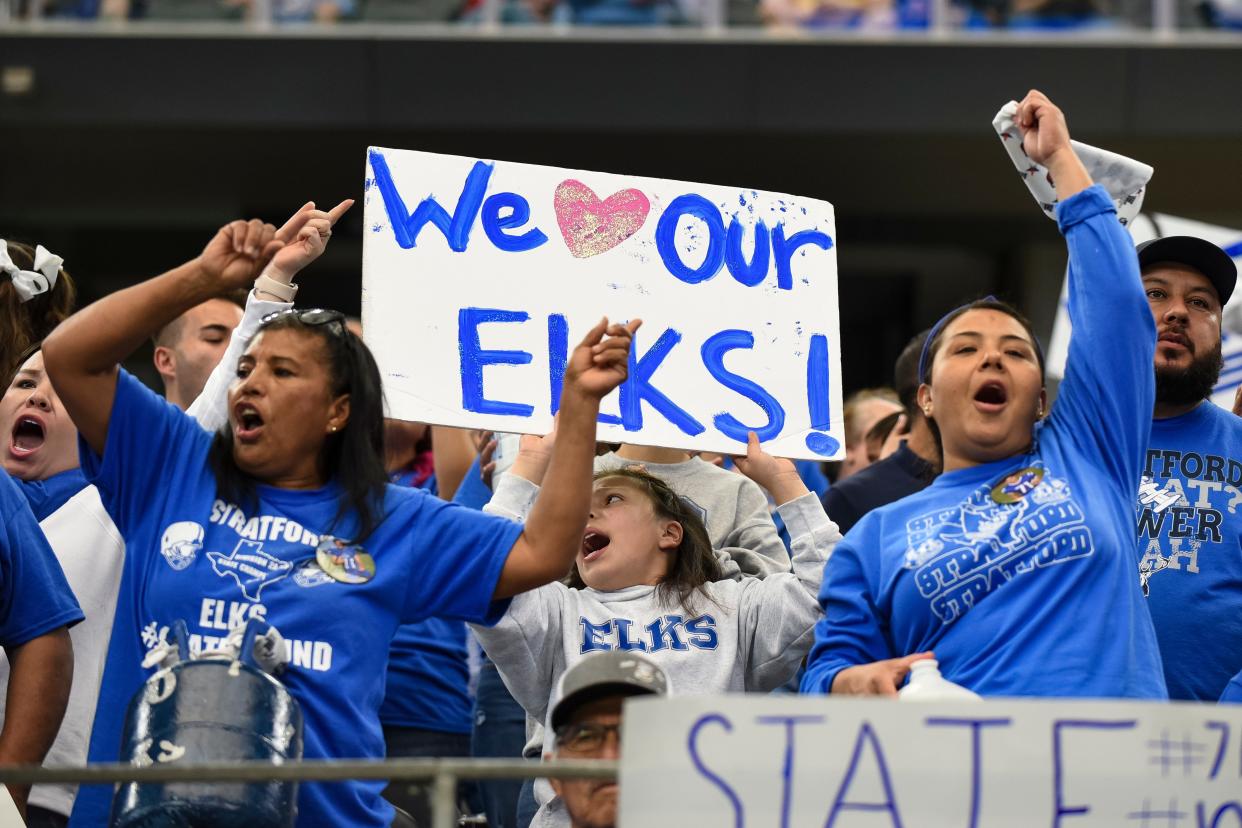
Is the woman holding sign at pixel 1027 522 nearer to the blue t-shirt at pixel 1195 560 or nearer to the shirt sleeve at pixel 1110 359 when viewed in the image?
the shirt sleeve at pixel 1110 359

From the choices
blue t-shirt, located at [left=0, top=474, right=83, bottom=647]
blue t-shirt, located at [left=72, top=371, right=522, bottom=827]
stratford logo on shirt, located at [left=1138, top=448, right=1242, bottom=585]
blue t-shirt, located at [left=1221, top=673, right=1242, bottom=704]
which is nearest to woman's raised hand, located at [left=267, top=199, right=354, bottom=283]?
blue t-shirt, located at [left=72, top=371, right=522, bottom=827]

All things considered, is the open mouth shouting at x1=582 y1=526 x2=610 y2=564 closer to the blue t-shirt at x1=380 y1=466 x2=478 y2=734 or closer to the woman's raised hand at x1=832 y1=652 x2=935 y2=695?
the blue t-shirt at x1=380 y1=466 x2=478 y2=734

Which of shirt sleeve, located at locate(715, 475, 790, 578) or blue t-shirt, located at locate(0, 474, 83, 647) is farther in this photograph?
shirt sleeve, located at locate(715, 475, 790, 578)

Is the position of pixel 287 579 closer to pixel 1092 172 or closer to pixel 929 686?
pixel 929 686

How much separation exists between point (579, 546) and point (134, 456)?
73 centimetres

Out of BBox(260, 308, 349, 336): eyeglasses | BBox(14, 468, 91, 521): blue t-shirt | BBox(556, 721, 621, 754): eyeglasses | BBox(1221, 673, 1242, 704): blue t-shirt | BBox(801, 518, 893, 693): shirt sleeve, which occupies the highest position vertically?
BBox(260, 308, 349, 336): eyeglasses

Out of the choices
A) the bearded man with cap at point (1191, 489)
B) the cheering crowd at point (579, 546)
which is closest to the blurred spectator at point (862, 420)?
the bearded man with cap at point (1191, 489)

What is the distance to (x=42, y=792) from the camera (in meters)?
3.32

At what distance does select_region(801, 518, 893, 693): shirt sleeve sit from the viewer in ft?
9.72

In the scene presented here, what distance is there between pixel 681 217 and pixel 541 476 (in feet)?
2.42

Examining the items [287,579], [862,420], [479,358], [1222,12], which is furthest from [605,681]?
[1222,12]

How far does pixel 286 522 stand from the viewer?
289 cm

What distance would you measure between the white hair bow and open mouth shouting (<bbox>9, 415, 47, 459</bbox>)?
0.86 feet

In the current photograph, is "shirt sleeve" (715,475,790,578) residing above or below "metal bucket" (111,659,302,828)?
above
